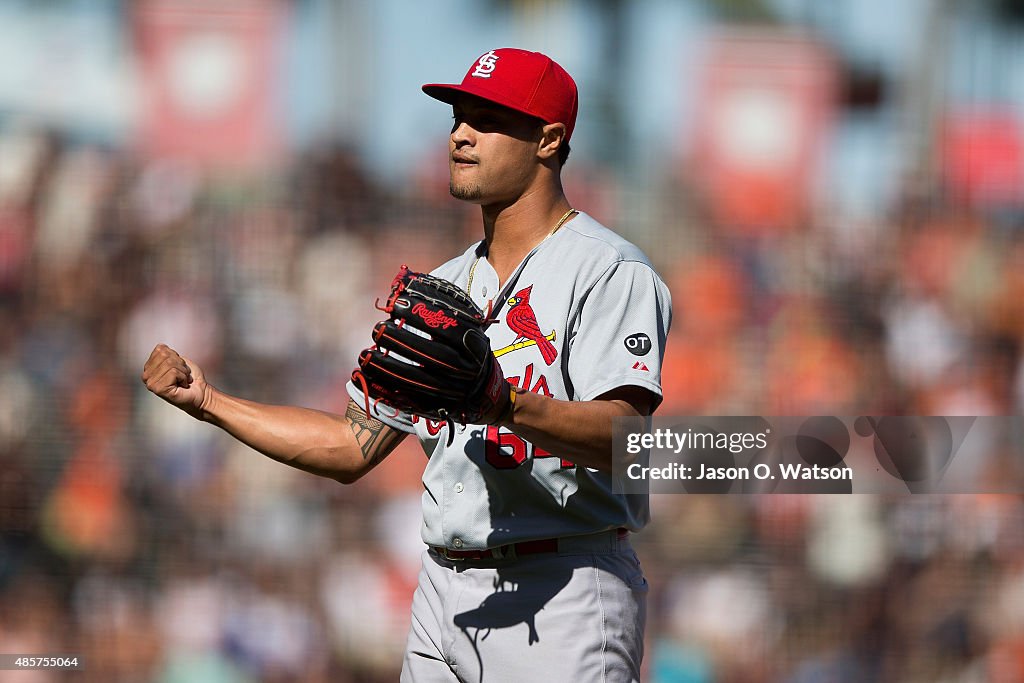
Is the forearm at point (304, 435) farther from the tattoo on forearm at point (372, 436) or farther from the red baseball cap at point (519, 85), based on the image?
the red baseball cap at point (519, 85)

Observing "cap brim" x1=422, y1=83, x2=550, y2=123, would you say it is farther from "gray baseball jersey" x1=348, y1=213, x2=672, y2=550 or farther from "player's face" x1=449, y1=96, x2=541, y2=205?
"gray baseball jersey" x1=348, y1=213, x2=672, y2=550

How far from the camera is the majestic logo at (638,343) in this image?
1.86m

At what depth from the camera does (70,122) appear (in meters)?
4.32

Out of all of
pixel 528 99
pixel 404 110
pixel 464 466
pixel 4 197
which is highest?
pixel 404 110

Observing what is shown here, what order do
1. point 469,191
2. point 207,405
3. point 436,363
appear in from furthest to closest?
point 207,405 → point 469,191 → point 436,363

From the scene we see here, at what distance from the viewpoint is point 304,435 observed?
2.24 m

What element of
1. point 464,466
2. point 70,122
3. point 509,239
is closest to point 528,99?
point 509,239

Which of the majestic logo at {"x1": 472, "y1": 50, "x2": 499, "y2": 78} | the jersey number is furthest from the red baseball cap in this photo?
the jersey number

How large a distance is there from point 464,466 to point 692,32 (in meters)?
3.00

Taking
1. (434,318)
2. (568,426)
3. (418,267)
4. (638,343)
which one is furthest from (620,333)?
(418,267)

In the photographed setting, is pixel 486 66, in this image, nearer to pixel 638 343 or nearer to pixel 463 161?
pixel 463 161

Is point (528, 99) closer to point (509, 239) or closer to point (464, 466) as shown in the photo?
point (509, 239)

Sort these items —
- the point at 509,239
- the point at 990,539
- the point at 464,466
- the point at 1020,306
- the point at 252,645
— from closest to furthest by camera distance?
the point at 464,466
the point at 509,239
the point at 252,645
the point at 990,539
the point at 1020,306

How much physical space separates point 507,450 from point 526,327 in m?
0.22
